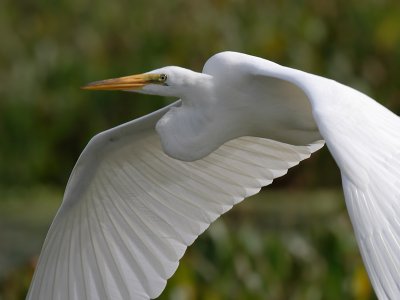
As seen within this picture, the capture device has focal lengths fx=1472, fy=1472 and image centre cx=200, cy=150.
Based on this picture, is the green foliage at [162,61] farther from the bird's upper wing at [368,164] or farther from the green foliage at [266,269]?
the bird's upper wing at [368,164]

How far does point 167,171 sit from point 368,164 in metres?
1.48

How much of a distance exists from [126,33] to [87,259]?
5399mm

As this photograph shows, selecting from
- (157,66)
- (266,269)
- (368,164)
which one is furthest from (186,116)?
(157,66)

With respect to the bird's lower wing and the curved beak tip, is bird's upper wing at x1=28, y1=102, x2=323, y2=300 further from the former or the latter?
the bird's lower wing

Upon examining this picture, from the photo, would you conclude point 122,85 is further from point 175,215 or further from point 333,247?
point 333,247

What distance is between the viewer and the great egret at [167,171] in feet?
14.7

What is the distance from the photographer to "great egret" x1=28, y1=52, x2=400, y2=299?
176 inches

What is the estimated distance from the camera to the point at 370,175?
3605 mm

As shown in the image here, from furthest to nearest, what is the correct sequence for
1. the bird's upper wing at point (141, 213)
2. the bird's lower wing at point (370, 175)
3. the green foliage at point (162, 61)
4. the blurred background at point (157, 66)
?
the green foliage at point (162, 61) < the blurred background at point (157, 66) < the bird's upper wing at point (141, 213) < the bird's lower wing at point (370, 175)

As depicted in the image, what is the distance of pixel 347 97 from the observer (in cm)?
395

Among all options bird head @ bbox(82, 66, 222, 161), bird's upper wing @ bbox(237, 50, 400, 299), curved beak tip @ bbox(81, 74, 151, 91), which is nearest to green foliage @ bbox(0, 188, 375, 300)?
bird head @ bbox(82, 66, 222, 161)

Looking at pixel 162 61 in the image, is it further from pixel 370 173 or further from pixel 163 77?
pixel 370 173

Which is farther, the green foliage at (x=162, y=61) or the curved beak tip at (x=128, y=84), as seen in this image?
the green foliage at (x=162, y=61)

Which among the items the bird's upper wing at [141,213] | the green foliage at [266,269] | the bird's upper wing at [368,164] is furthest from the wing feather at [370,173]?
the green foliage at [266,269]
